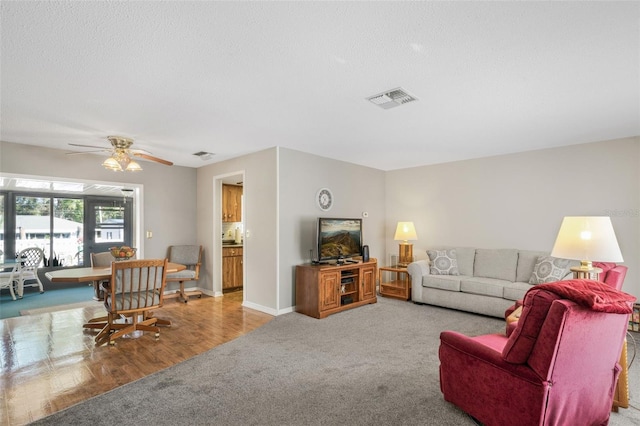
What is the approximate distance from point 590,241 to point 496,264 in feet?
8.95

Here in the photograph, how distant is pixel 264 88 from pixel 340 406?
2519 mm

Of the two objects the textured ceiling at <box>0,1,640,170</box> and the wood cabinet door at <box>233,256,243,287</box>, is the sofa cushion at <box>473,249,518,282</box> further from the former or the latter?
the wood cabinet door at <box>233,256,243,287</box>

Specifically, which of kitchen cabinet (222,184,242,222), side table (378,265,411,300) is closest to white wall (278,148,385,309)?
side table (378,265,411,300)

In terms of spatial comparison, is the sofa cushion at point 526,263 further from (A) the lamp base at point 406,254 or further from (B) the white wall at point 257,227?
(B) the white wall at point 257,227

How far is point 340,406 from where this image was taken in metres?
2.28

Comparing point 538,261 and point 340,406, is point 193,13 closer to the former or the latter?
point 340,406

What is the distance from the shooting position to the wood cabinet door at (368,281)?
514 centimetres

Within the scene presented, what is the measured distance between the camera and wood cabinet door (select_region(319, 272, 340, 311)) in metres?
4.47

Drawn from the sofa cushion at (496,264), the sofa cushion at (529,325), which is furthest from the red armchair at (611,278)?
the sofa cushion at (496,264)

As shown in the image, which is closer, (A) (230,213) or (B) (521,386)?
(B) (521,386)

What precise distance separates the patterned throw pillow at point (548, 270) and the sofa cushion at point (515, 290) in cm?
16

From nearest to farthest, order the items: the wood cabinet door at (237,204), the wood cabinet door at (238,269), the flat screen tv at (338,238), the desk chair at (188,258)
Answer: the flat screen tv at (338,238) < the desk chair at (188,258) < the wood cabinet door at (238,269) < the wood cabinet door at (237,204)

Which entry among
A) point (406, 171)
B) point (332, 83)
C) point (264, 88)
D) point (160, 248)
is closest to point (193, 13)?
point (264, 88)

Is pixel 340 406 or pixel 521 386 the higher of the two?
pixel 521 386
